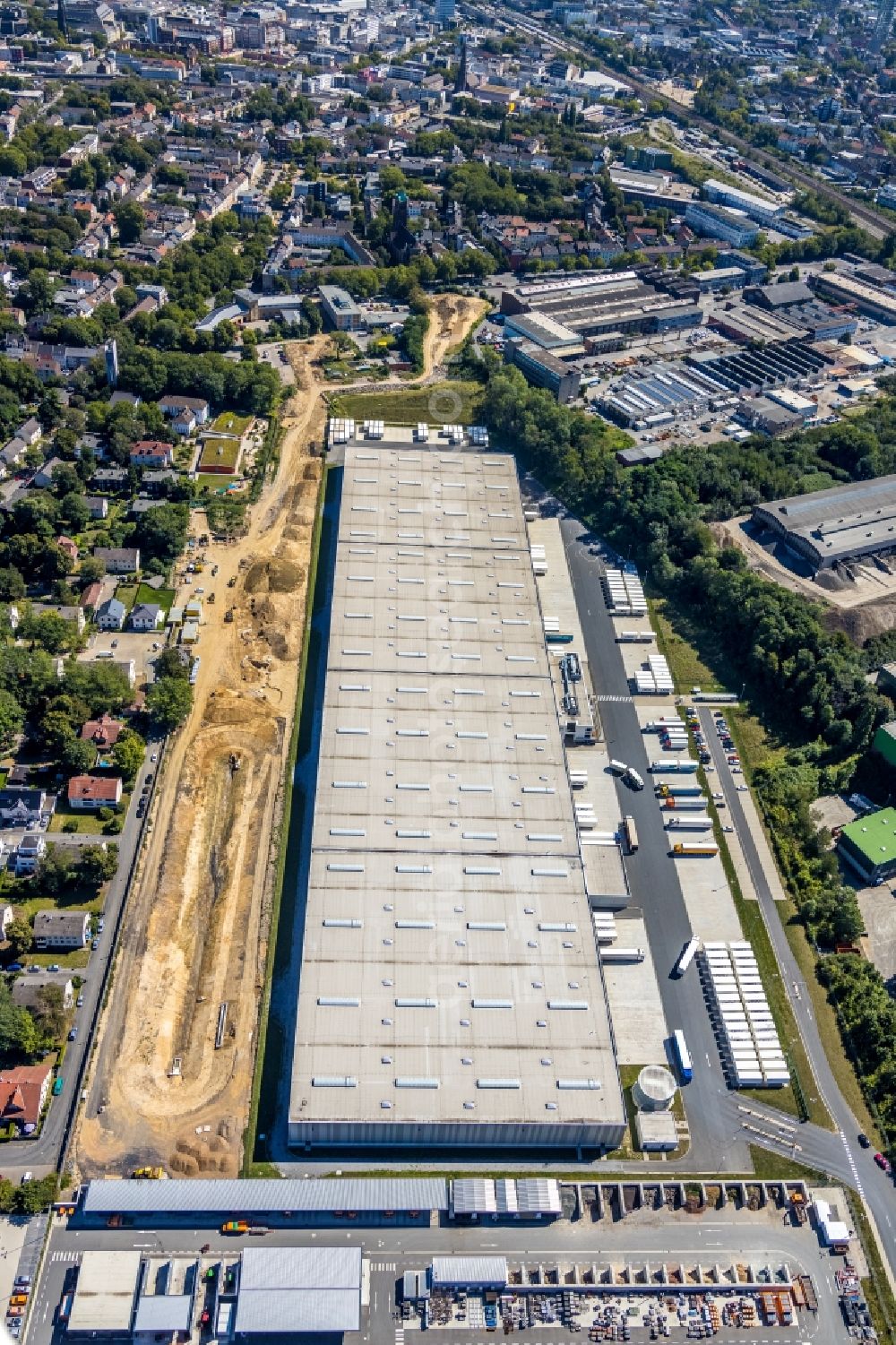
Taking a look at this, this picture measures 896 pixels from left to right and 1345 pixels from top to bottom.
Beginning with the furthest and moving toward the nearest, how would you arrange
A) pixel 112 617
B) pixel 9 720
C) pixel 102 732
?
pixel 112 617 < pixel 102 732 < pixel 9 720

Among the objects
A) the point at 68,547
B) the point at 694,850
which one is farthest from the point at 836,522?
the point at 68,547

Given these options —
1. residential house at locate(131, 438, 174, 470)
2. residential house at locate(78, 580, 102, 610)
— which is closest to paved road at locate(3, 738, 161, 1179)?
residential house at locate(78, 580, 102, 610)

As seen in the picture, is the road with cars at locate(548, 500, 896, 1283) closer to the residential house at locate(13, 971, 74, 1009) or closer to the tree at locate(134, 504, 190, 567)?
the residential house at locate(13, 971, 74, 1009)

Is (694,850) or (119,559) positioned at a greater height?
(119,559)

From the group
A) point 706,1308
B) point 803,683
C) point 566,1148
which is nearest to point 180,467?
point 803,683

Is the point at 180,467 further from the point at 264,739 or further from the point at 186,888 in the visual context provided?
the point at 186,888

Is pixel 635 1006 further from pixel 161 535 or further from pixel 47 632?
pixel 161 535
